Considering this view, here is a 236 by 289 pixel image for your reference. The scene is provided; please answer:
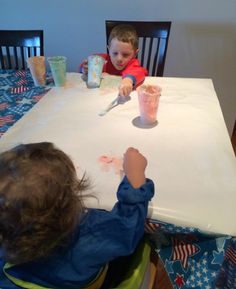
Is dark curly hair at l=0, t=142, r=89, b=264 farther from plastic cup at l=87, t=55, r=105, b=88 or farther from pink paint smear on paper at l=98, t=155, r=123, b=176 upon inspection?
plastic cup at l=87, t=55, r=105, b=88

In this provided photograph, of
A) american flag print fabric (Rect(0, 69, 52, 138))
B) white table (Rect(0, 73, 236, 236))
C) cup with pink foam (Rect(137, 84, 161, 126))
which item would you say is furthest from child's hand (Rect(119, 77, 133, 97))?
american flag print fabric (Rect(0, 69, 52, 138))

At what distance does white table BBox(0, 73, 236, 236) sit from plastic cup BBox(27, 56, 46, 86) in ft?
0.33

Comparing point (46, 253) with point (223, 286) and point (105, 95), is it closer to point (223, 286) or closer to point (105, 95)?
point (223, 286)

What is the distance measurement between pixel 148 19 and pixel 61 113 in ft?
4.11

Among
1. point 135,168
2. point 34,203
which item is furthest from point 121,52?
point 34,203

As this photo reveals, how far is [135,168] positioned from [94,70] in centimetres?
68

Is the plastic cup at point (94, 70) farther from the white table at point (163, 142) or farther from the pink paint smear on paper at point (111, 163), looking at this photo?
the pink paint smear on paper at point (111, 163)

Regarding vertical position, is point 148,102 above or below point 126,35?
below

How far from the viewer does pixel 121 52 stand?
127 centimetres

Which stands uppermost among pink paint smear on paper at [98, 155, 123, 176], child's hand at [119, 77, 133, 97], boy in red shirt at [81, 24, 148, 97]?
boy in red shirt at [81, 24, 148, 97]

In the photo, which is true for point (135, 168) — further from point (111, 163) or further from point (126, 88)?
point (126, 88)

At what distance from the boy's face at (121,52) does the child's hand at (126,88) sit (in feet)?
0.82

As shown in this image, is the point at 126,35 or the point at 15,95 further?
the point at 126,35

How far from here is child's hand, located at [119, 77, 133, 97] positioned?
3.30 feet
